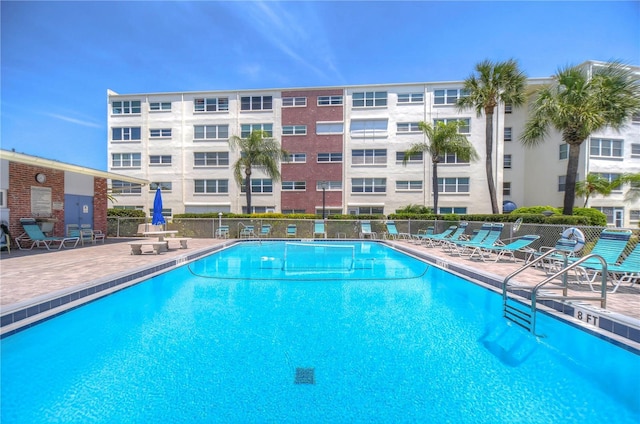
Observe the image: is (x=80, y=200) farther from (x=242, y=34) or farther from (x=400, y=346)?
(x=400, y=346)

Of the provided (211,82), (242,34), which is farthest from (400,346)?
(211,82)

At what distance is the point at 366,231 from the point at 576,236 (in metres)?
12.1

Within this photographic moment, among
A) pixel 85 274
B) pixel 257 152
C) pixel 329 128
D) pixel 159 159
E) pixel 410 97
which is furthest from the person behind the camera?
pixel 159 159

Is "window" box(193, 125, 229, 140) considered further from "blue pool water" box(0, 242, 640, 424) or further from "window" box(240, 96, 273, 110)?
"blue pool water" box(0, 242, 640, 424)

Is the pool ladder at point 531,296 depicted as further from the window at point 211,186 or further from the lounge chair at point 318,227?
the window at point 211,186

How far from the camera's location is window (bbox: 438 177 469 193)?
1081 inches

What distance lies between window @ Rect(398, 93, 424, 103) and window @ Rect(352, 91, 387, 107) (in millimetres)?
1436

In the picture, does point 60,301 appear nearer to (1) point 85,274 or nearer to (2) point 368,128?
(1) point 85,274

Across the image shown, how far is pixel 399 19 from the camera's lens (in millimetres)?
11977

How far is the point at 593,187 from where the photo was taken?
23.7m

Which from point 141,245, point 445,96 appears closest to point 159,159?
point 141,245

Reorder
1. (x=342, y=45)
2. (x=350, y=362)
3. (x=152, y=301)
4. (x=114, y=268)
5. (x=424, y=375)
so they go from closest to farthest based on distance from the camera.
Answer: (x=424, y=375) → (x=350, y=362) → (x=152, y=301) → (x=114, y=268) → (x=342, y=45)

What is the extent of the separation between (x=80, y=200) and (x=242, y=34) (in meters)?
11.5

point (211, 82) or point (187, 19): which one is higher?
point (211, 82)
